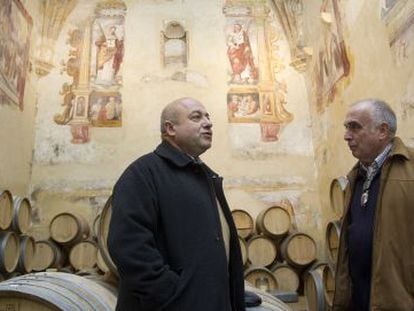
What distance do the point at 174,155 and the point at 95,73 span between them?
829 centimetres

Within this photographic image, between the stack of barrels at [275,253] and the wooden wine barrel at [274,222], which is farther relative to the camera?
the wooden wine barrel at [274,222]

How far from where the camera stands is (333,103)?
8.49 meters

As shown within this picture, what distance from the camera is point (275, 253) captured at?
811 cm

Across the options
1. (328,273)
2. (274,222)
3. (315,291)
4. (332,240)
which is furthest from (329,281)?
(274,222)

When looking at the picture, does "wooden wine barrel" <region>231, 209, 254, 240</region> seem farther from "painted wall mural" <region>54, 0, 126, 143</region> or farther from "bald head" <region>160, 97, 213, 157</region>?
"bald head" <region>160, 97, 213, 157</region>

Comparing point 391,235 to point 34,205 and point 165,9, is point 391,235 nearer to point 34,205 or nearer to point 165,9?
point 34,205

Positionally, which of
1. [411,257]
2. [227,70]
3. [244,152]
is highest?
[227,70]

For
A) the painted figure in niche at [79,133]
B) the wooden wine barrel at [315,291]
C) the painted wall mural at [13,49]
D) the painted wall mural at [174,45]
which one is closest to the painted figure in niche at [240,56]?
the painted wall mural at [174,45]

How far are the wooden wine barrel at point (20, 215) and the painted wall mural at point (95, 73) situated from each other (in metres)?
2.85

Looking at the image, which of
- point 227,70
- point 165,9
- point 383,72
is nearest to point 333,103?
point 383,72

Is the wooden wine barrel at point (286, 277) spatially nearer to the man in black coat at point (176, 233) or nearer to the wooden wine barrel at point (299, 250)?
the wooden wine barrel at point (299, 250)

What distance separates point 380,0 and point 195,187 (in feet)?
16.9

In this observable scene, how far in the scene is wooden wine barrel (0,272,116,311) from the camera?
3.04m

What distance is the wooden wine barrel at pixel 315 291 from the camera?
5938mm
